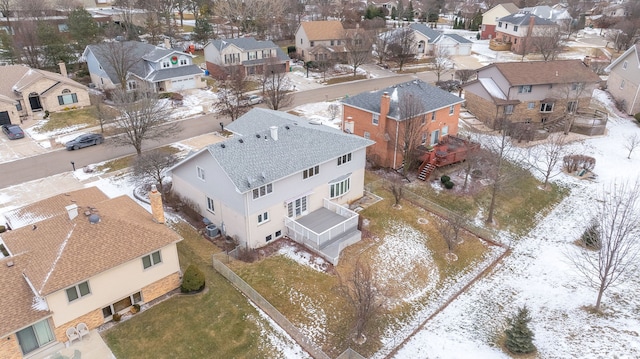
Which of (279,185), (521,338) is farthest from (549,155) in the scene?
(279,185)

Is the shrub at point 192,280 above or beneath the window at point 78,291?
beneath

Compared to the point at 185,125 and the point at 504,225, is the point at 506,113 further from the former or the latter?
the point at 185,125

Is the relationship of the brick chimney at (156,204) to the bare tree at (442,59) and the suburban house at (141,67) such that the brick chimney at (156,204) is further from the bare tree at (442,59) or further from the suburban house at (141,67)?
the bare tree at (442,59)

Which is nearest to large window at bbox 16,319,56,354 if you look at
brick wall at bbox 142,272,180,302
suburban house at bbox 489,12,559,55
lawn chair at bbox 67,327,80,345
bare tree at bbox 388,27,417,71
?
lawn chair at bbox 67,327,80,345

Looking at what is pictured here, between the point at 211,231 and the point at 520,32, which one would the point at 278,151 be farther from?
the point at 520,32

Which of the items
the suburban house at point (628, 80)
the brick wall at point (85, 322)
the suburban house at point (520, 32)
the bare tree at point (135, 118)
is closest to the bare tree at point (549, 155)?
the suburban house at point (628, 80)

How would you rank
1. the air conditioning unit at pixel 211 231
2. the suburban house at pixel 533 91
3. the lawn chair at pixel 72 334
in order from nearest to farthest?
the lawn chair at pixel 72 334, the air conditioning unit at pixel 211 231, the suburban house at pixel 533 91

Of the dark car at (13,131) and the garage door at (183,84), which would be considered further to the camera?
the garage door at (183,84)
